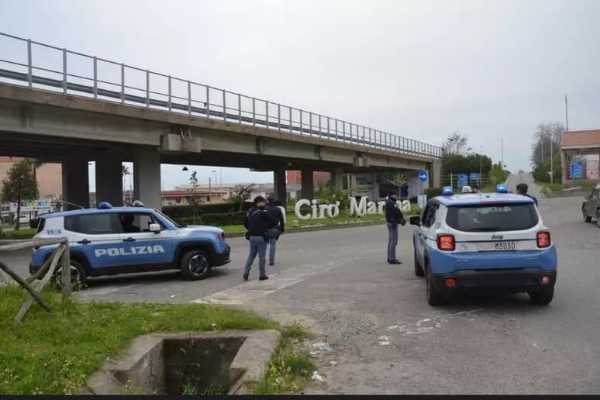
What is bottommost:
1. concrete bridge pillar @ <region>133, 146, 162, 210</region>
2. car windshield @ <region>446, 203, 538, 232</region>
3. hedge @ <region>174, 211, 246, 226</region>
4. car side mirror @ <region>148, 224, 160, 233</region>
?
hedge @ <region>174, 211, 246, 226</region>

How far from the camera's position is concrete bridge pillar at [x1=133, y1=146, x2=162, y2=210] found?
2819cm

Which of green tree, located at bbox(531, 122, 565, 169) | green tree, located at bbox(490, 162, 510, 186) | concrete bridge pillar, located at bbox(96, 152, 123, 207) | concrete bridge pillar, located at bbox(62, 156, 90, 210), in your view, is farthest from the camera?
green tree, located at bbox(531, 122, 565, 169)

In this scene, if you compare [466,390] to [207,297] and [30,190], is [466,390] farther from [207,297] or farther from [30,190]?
[30,190]

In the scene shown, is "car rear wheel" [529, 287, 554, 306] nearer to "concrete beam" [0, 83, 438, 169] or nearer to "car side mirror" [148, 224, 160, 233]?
"car side mirror" [148, 224, 160, 233]

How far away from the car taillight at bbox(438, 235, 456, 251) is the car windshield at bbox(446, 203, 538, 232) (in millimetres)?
194

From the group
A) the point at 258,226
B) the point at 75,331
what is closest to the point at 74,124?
the point at 258,226

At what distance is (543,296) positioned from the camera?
26.5ft

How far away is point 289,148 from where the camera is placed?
39.3m

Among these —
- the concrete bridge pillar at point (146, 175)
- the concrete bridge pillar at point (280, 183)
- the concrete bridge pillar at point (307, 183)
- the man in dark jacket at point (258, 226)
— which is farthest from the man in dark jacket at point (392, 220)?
the concrete bridge pillar at point (307, 183)

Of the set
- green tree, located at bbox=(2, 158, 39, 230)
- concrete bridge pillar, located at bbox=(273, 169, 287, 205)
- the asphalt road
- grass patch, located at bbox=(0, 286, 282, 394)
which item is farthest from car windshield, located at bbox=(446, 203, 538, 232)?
concrete bridge pillar, located at bbox=(273, 169, 287, 205)

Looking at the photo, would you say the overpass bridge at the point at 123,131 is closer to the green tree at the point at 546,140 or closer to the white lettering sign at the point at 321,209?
the white lettering sign at the point at 321,209

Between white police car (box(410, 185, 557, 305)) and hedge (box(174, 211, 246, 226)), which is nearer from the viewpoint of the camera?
white police car (box(410, 185, 557, 305))

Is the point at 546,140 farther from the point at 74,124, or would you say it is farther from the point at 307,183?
the point at 74,124

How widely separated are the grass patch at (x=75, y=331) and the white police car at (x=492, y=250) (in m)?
2.45
